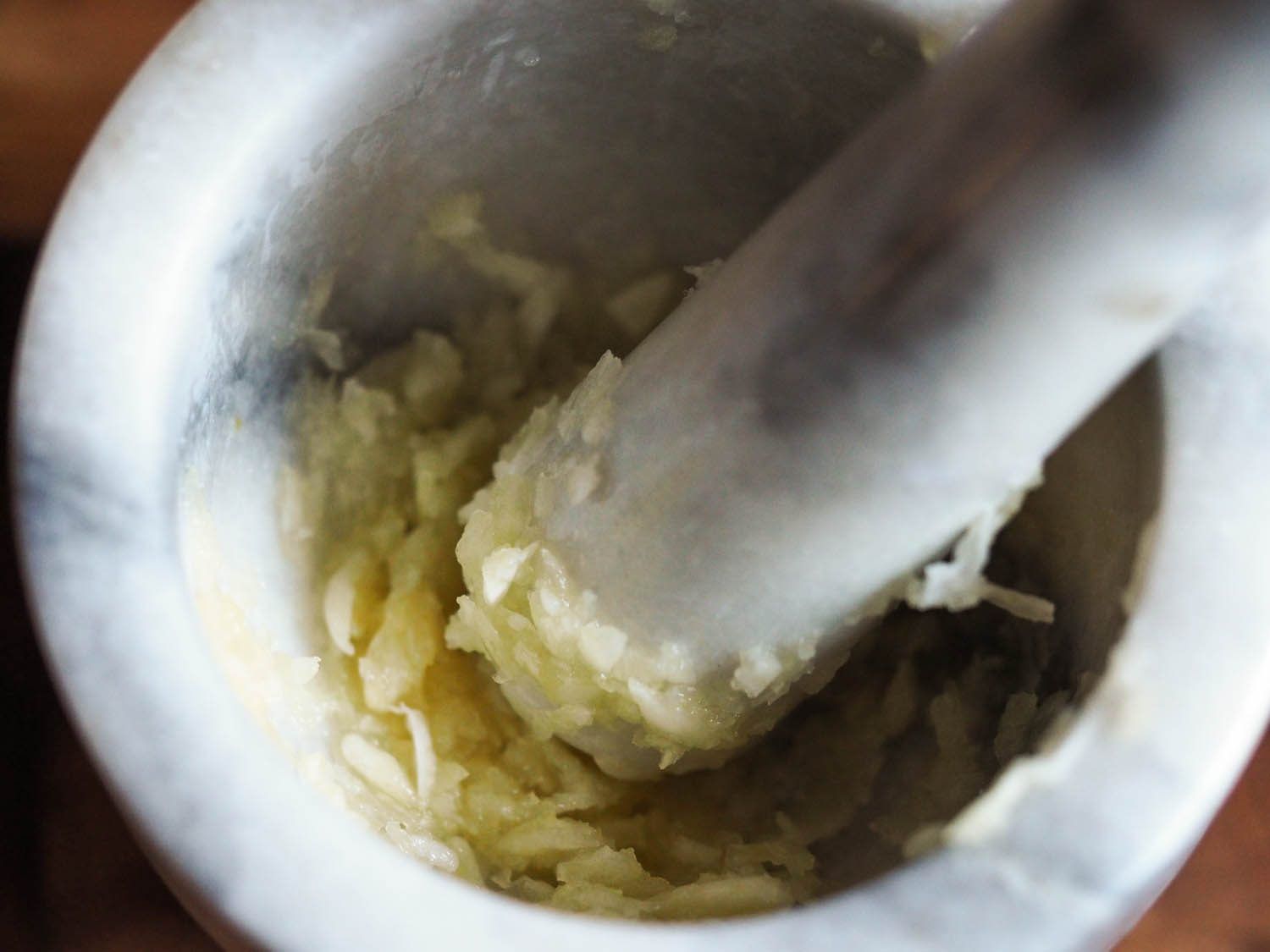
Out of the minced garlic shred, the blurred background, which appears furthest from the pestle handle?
the blurred background

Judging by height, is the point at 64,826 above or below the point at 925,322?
below

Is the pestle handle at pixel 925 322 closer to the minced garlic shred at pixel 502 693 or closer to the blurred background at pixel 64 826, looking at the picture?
the minced garlic shred at pixel 502 693

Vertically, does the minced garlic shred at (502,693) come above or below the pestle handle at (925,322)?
below

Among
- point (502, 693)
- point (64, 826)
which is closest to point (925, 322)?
point (502, 693)

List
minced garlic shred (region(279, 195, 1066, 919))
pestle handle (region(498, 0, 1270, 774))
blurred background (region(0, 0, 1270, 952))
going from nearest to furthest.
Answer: pestle handle (region(498, 0, 1270, 774)) < minced garlic shred (region(279, 195, 1066, 919)) < blurred background (region(0, 0, 1270, 952))

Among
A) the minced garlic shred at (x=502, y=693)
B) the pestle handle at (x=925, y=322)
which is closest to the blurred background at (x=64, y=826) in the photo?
the minced garlic shred at (x=502, y=693)

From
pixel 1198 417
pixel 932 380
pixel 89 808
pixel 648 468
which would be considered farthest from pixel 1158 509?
pixel 89 808

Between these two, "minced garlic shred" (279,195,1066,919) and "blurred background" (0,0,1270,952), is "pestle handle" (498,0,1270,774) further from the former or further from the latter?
"blurred background" (0,0,1270,952)

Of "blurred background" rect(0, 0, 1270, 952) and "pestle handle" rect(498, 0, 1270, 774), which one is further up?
"pestle handle" rect(498, 0, 1270, 774)

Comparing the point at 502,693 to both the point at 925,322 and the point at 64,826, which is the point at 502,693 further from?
the point at 925,322

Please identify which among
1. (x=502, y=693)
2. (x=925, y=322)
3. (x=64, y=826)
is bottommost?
(x=64, y=826)
